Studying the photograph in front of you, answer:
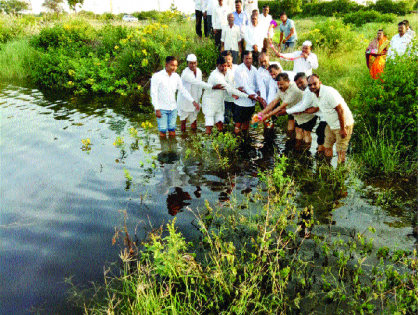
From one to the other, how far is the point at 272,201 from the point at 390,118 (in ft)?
9.46

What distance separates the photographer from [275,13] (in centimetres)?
3456

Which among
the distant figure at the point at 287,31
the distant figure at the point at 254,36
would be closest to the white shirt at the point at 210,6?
the distant figure at the point at 254,36

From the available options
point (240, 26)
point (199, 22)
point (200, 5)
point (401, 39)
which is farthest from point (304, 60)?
point (199, 22)

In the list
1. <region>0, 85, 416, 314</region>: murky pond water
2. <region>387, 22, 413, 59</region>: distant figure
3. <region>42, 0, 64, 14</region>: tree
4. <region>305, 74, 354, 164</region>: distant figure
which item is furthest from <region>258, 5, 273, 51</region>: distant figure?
<region>42, 0, 64, 14</region>: tree

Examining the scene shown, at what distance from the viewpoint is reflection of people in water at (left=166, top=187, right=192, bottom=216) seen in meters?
5.22

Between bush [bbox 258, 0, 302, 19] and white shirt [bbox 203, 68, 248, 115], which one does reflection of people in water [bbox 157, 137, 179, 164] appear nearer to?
white shirt [bbox 203, 68, 248, 115]

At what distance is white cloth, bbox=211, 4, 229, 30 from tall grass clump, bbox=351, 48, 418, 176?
20.0 ft

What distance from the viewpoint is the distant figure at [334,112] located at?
594 cm

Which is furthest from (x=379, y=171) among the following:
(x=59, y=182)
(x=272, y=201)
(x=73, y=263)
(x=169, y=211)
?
(x=59, y=182)

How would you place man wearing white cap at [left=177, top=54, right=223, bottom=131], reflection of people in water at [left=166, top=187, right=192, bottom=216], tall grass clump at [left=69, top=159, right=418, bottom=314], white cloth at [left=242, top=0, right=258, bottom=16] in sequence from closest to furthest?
tall grass clump at [left=69, top=159, right=418, bottom=314] → reflection of people in water at [left=166, top=187, right=192, bottom=216] → man wearing white cap at [left=177, top=54, right=223, bottom=131] → white cloth at [left=242, top=0, right=258, bottom=16]

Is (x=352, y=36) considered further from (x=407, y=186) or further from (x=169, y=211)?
(x=169, y=211)

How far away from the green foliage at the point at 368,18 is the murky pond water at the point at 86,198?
21.1 metres

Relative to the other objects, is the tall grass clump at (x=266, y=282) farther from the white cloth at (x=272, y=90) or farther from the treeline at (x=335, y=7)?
the treeline at (x=335, y=7)

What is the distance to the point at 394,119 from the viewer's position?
6191mm
